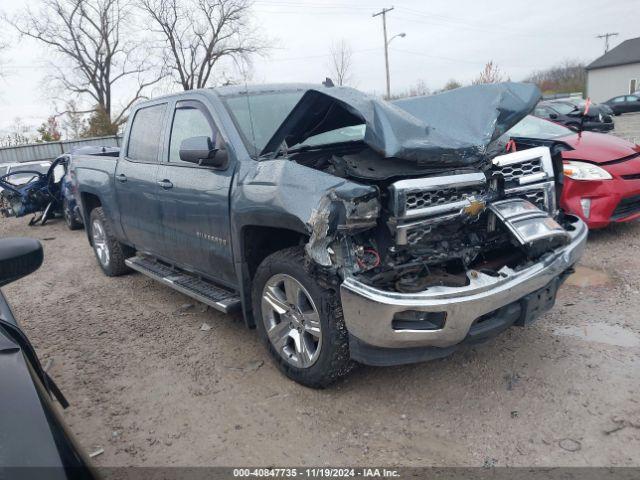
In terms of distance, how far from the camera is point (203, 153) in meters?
3.46

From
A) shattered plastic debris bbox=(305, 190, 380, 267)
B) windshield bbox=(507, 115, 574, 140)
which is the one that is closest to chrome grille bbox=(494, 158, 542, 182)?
shattered plastic debris bbox=(305, 190, 380, 267)

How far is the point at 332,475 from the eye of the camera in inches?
98.1

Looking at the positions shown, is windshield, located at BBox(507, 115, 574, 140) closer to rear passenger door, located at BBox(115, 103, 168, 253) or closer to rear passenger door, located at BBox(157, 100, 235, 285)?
rear passenger door, located at BBox(157, 100, 235, 285)

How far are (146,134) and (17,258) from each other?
3008 mm

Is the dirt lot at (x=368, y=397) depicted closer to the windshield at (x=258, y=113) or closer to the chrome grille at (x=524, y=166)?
the chrome grille at (x=524, y=166)

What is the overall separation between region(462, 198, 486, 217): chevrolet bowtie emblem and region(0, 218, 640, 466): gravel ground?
3.60 feet

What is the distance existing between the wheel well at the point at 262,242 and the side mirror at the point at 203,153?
54 cm

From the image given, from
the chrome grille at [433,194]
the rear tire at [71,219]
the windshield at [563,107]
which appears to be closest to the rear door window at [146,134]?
the chrome grille at [433,194]

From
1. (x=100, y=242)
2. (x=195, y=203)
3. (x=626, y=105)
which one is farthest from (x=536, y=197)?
(x=626, y=105)

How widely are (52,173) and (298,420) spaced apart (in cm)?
1094

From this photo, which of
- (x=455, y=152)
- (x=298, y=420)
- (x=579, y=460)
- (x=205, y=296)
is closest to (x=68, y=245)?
(x=205, y=296)

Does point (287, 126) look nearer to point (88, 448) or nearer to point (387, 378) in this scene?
point (387, 378)

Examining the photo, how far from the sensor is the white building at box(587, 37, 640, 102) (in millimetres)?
49281

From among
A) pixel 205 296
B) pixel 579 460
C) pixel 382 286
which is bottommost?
pixel 579 460
